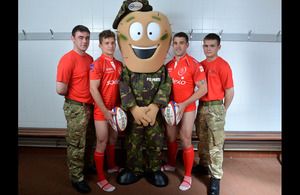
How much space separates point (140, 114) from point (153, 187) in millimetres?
836

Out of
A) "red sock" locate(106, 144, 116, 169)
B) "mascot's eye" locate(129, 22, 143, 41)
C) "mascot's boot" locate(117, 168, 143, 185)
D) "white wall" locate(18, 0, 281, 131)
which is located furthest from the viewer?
"white wall" locate(18, 0, 281, 131)

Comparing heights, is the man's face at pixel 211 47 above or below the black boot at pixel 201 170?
above

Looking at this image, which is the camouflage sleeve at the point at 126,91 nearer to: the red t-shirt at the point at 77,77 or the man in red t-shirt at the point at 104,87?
the man in red t-shirt at the point at 104,87

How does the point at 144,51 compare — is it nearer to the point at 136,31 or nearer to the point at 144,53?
the point at 144,53

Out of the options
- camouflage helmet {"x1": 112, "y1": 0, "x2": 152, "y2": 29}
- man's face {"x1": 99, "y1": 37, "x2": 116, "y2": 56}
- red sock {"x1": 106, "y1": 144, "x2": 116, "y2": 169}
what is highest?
camouflage helmet {"x1": 112, "y1": 0, "x2": 152, "y2": 29}

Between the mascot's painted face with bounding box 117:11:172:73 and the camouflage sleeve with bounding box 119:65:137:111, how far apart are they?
0.09m

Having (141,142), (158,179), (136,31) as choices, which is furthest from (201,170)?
(136,31)

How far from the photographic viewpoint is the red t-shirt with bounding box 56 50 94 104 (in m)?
2.00

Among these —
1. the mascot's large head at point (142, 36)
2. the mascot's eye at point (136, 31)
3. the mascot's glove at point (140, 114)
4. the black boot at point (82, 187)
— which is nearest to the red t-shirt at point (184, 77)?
the mascot's large head at point (142, 36)

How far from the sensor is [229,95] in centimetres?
216

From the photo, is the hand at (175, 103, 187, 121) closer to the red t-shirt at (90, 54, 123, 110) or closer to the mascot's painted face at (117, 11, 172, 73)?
the mascot's painted face at (117, 11, 172, 73)

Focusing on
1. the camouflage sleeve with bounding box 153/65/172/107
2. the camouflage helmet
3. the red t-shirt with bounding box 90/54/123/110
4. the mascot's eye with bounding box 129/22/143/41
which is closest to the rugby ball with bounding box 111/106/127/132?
the red t-shirt with bounding box 90/54/123/110

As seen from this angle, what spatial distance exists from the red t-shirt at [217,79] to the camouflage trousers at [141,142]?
0.59 metres

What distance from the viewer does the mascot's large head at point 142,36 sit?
1.87 meters
